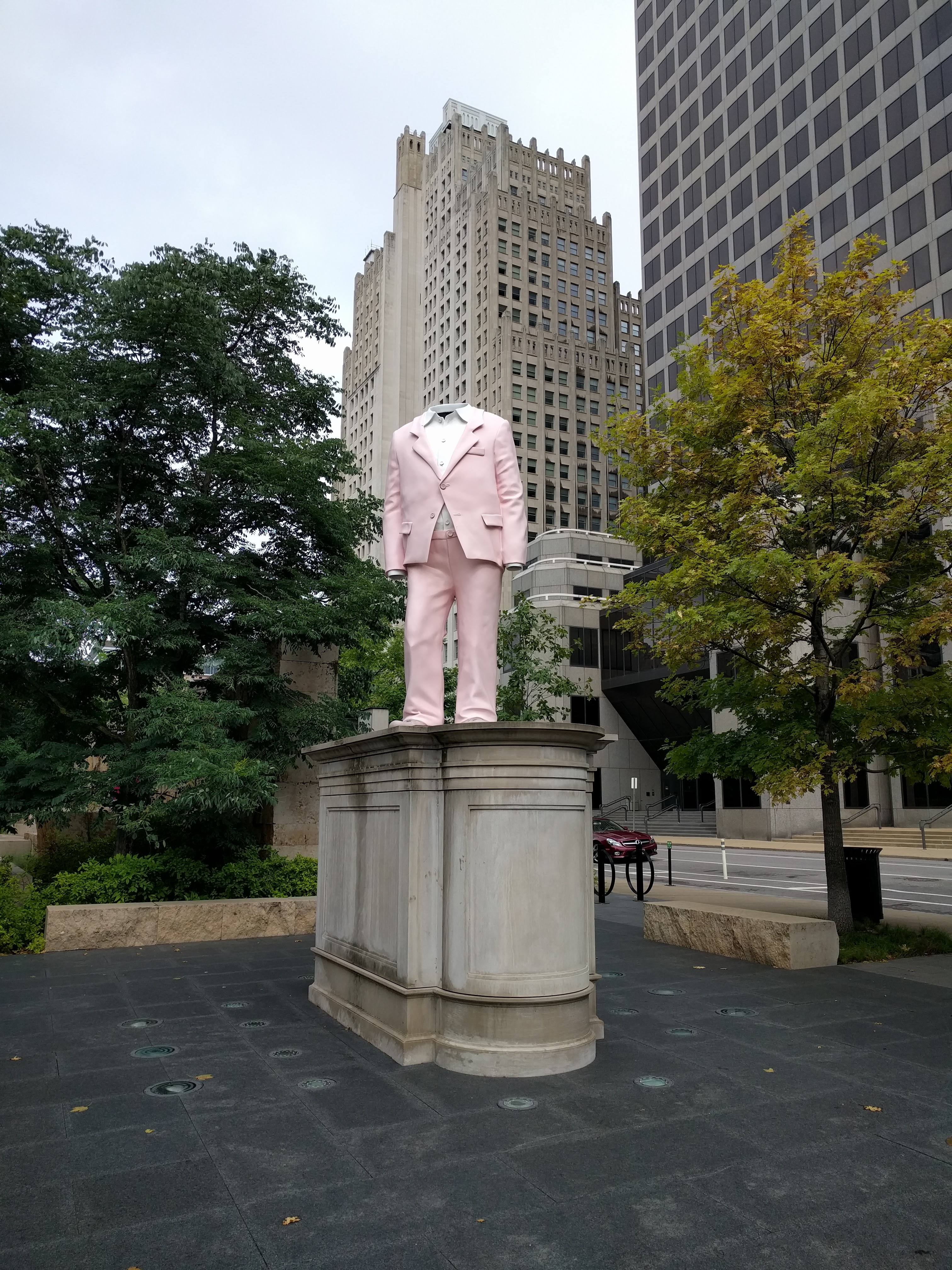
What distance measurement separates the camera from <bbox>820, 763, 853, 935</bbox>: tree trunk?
38.1 ft

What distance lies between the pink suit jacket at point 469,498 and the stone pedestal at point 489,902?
1.53m

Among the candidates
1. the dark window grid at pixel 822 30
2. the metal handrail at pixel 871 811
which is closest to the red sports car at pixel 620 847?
the metal handrail at pixel 871 811

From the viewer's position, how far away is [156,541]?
41.0 ft

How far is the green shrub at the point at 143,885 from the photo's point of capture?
1098cm

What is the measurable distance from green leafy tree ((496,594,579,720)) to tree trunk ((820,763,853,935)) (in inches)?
560

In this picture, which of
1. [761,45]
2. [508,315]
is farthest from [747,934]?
[508,315]

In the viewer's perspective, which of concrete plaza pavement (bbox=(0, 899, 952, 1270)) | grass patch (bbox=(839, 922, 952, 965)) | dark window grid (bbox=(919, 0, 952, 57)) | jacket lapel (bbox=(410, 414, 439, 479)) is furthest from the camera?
dark window grid (bbox=(919, 0, 952, 57))

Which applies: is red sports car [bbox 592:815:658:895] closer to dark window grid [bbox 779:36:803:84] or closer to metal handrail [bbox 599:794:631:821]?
metal handrail [bbox 599:794:631:821]

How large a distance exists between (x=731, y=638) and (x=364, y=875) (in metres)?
6.68

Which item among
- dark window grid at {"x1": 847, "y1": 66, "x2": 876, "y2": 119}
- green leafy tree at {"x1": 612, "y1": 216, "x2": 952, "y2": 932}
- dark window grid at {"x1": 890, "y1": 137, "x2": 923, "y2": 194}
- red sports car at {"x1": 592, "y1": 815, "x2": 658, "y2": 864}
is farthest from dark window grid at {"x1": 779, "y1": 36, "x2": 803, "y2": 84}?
green leafy tree at {"x1": 612, "y1": 216, "x2": 952, "y2": 932}

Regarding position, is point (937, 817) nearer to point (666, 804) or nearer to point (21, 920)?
point (666, 804)

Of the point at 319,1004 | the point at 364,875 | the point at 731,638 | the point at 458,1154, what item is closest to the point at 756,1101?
the point at 458,1154

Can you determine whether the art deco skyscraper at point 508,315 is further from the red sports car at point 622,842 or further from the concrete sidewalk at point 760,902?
the concrete sidewalk at point 760,902

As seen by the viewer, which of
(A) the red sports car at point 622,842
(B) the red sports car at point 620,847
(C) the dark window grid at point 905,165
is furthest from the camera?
(C) the dark window grid at point 905,165
